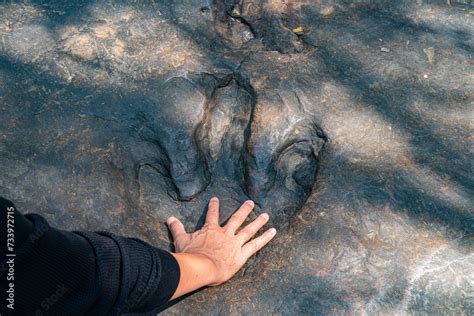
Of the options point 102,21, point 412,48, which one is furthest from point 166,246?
point 412,48

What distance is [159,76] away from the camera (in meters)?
2.66

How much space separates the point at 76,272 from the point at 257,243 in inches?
37.1

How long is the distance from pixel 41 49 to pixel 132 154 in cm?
83

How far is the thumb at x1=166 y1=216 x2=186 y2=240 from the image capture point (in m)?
2.34

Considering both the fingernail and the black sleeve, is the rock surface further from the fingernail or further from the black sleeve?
the black sleeve

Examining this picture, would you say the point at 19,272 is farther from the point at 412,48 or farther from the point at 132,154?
the point at 412,48

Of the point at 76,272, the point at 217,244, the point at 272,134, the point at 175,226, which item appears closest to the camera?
the point at 76,272

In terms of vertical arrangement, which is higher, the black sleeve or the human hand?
the black sleeve

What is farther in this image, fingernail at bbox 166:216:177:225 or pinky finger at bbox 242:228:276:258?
fingernail at bbox 166:216:177:225

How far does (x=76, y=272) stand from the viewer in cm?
154

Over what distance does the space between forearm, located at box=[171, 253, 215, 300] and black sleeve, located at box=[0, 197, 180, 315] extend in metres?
0.08
